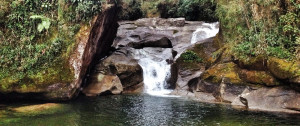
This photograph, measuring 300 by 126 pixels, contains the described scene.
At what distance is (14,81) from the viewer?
1240cm

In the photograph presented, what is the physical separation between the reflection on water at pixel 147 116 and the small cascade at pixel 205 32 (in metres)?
10.5

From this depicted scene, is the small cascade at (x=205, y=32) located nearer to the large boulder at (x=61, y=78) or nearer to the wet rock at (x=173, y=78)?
the wet rock at (x=173, y=78)

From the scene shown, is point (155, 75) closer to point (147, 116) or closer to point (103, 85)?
point (103, 85)

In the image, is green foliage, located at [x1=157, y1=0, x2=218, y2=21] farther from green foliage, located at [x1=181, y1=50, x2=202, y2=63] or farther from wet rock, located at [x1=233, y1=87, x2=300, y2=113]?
wet rock, located at [x1=233, y1=87, x2=300, y2=113]

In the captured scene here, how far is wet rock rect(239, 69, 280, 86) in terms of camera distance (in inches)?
494

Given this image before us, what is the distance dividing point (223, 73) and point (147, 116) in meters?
6.13

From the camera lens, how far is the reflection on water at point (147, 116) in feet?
32.0

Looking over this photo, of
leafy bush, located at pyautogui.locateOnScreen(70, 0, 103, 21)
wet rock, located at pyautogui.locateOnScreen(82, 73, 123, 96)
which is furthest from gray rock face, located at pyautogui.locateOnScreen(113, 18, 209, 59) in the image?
leafy bush, located at pyautogui.locateOnScreen(70, 0, 103, 21)

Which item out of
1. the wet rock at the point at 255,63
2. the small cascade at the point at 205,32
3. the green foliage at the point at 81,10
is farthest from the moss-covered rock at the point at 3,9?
the small cascade at the point at 205,32

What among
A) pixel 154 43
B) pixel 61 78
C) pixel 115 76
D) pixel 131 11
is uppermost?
pixel 131 11

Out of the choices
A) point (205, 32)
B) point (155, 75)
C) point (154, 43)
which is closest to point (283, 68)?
point (155, 75)

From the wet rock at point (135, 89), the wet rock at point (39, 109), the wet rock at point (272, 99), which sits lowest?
the wet rock at point (135, 89)

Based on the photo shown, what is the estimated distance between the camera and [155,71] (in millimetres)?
19297

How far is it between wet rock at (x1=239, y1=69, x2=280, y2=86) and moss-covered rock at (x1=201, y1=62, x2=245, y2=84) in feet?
1.08
